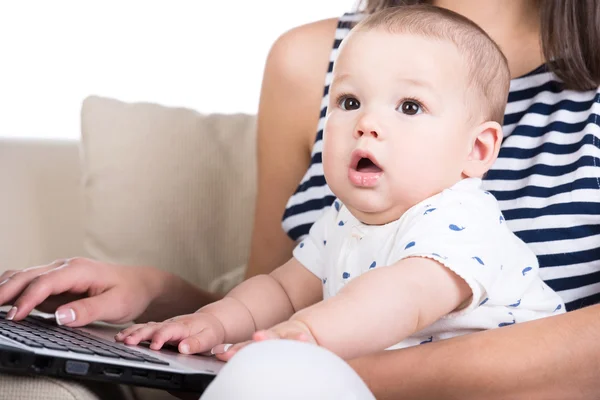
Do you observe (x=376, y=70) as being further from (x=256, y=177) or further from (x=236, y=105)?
(x=236, y=105)

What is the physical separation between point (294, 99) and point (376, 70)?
620 millimetres

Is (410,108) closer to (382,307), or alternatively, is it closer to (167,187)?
(382,307)

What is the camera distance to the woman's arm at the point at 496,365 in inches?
39.6

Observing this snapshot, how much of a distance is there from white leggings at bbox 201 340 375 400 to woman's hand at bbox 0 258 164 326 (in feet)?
1.50

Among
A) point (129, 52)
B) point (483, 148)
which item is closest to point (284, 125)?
point (483, 148)

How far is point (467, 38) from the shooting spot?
1.07 m

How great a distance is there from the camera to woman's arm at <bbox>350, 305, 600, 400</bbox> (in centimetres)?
101

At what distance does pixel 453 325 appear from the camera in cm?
107

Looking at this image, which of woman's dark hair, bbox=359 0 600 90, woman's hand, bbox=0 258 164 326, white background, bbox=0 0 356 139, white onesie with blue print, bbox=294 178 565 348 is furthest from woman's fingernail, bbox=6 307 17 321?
white background, bbox=0 0 356 139

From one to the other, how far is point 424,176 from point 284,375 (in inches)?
15.6

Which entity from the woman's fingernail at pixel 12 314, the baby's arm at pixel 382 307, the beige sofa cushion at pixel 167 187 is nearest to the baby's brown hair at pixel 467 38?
the baby's arm at pixel 382 307

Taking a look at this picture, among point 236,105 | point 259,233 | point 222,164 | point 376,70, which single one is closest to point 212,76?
point 236,105

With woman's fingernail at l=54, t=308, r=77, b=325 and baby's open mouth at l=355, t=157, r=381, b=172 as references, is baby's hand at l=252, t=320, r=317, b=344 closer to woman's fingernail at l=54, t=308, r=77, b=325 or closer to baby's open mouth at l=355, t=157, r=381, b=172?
baby's open mouth at l=355, t=157, r=381, b=172

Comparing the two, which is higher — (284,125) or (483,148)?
(483,148)
